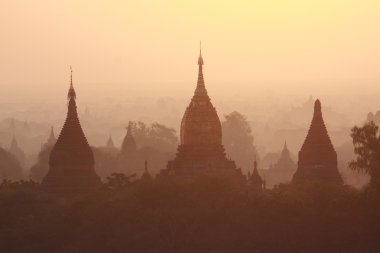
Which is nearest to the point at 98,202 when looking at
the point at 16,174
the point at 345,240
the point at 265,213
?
the point at 265,213

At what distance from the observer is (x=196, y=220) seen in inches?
1801

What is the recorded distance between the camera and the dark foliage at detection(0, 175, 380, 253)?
1753 inches

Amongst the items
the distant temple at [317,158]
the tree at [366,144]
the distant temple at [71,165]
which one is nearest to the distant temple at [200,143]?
the distant temple at [317,158]

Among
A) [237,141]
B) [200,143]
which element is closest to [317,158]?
[200,143]

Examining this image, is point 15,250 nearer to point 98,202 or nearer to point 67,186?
point 98,202

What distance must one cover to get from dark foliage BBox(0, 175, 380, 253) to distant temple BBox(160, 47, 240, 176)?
7375 millimetres

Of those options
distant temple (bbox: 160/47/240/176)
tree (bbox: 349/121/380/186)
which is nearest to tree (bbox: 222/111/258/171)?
distant temple (bbox: 160/47/240/176)

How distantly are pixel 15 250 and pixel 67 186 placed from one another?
9643mm

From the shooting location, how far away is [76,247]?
4462 cm

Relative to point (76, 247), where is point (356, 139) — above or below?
above

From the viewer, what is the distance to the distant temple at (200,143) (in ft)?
185

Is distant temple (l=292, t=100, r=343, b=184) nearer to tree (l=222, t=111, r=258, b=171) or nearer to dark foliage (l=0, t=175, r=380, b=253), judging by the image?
dark foliage (l=0, t=175, r=380, b=253)

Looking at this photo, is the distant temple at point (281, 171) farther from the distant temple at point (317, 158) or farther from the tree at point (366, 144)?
the tree at point (366, 144)

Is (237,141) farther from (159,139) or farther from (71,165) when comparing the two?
(71,165)
